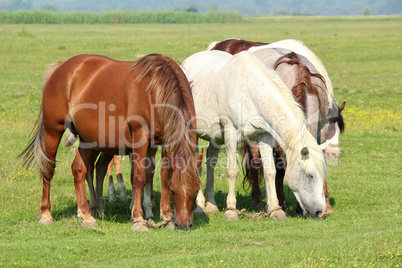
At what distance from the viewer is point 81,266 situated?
529cm

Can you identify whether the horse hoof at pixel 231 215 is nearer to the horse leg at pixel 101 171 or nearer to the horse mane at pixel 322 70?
the horse leg at pixel 101 171

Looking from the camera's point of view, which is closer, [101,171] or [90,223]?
[90,223]

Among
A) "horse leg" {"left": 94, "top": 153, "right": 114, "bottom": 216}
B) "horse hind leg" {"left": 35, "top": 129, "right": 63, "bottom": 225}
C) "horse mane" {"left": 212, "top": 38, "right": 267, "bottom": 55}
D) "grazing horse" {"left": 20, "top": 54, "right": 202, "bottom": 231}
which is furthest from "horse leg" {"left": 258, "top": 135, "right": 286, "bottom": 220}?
"horse mane" {"left": 212, "top": 38, "right": 267, "bottom": 55}

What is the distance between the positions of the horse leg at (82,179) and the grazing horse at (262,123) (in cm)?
177

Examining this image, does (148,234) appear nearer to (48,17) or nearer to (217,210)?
(217,210)

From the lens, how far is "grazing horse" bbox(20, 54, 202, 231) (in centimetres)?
628

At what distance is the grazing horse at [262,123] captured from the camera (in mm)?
6707

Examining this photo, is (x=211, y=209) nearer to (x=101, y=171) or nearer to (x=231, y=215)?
(x=231, y=215)

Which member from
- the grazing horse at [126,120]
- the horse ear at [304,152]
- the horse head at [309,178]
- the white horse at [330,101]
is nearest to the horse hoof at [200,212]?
the grazing horse at [126,120]

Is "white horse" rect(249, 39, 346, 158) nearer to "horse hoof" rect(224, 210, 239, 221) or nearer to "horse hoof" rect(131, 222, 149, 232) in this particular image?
"horse hoof" rect(224, 210, 239, 221)

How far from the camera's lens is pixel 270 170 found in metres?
7.21

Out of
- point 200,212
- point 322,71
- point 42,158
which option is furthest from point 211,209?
A: point 322,71

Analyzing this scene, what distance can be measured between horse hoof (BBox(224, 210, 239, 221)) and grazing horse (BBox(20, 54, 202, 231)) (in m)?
0.97

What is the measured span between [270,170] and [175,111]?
175 cm
